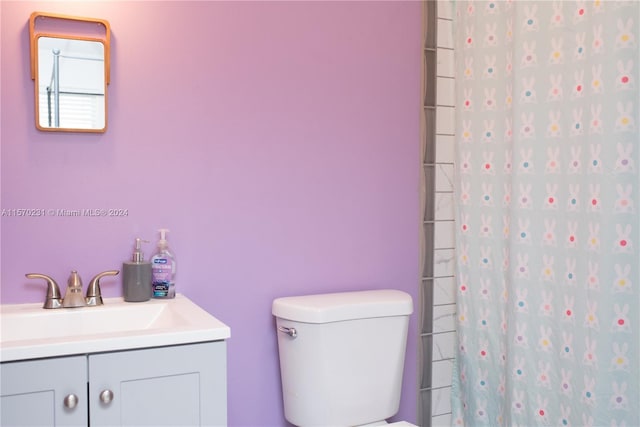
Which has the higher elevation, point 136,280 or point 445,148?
point 445,148

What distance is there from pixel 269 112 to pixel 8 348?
1060 millimetres

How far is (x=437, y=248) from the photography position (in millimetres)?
2324

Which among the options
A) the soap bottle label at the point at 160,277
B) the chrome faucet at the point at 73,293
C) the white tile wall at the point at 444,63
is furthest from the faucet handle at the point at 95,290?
the white tile wall at the point at 444,63

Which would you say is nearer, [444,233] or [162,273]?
[162,273]

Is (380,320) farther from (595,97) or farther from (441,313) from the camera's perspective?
(595,97)

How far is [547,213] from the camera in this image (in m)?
1.92

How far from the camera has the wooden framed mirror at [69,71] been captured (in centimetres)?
172

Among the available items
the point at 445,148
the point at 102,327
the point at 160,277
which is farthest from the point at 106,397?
the point at 445,148

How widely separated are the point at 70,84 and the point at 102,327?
67 cm

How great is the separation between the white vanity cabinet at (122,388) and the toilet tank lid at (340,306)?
45cm

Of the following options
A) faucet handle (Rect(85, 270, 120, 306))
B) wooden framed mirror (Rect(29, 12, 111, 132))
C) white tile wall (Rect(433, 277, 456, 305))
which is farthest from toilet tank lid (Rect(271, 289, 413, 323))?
wooden framed mirror (Rect(29, 12, 111, 132))

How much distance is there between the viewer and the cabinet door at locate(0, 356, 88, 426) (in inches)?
52.3

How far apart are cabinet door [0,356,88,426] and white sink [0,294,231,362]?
0.03 metres

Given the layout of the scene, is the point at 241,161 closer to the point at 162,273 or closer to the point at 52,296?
the point at 162,273
